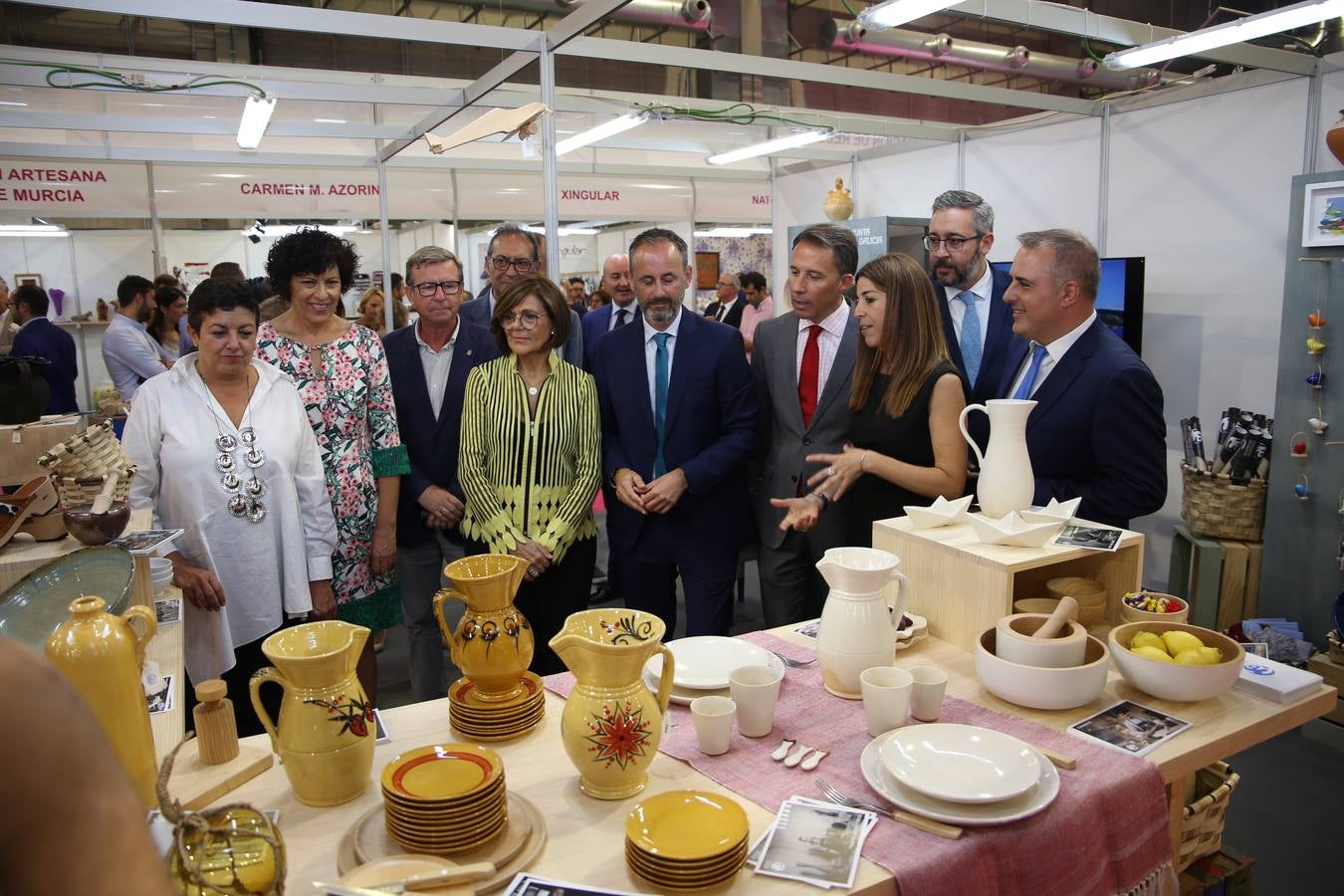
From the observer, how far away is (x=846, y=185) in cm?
787

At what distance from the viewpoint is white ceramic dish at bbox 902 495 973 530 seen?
2098 mm

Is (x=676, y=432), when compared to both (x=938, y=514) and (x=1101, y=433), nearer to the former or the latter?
(x=938, y=514)

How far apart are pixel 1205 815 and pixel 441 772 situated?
1656 millimetres

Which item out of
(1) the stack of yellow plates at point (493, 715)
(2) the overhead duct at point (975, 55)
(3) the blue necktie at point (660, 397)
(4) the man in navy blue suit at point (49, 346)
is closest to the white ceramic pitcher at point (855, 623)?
(1) the stack of yellow plates at point (493, 715)

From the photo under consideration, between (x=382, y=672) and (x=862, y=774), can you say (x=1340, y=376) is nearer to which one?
(x=862, y=774)

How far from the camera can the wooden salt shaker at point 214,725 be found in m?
1.40

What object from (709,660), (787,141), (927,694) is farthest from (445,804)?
(787,141)

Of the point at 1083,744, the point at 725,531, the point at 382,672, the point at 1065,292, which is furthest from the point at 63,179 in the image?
the point at 1083,744

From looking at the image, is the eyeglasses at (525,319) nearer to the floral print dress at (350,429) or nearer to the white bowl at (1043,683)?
the floral print dress at (350,429)

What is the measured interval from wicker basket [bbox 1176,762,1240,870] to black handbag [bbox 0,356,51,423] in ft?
12.7

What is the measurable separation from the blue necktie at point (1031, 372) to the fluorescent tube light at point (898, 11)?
5.83ft

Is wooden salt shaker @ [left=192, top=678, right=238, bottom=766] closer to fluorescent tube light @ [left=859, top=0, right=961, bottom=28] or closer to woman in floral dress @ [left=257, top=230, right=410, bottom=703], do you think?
woman in floral dress @ [left=257, top=230, right=410, bottom=703]

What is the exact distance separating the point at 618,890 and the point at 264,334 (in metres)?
2.21

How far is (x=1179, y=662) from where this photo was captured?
1663 mm
